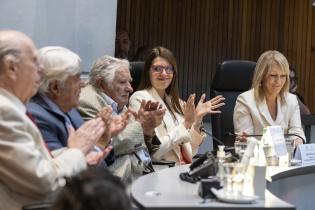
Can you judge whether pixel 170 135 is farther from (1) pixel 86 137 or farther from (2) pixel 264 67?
(1) pixel 86 137

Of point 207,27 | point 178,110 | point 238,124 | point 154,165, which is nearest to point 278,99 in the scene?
point 238,124

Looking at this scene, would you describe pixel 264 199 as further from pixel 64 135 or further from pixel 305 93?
pixel 305 93

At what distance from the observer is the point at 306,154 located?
3.39 metres

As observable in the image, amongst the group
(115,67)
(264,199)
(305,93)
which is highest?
(115,67)

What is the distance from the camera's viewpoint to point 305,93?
27.4 feet

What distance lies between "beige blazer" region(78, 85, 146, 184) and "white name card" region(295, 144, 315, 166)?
0.84 m

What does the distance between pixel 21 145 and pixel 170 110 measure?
221cm

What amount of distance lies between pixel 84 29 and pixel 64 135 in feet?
7.07

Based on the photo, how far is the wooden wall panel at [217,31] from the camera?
7902mm

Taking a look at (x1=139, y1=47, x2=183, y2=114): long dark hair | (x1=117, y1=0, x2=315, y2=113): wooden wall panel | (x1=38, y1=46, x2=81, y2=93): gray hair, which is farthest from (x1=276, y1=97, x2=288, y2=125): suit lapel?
(x1=117, y1=0, x2=315, y2=113): wooden wall panel

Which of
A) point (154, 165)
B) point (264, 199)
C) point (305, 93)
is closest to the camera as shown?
point (264, 199)

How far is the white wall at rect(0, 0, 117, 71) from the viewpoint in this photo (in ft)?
15.0

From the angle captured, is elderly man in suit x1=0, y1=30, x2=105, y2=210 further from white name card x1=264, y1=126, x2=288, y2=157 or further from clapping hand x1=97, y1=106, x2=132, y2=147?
white name card x1=264, y1=126, x2=288, y2=157

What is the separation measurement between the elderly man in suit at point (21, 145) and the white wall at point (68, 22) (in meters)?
2.24
